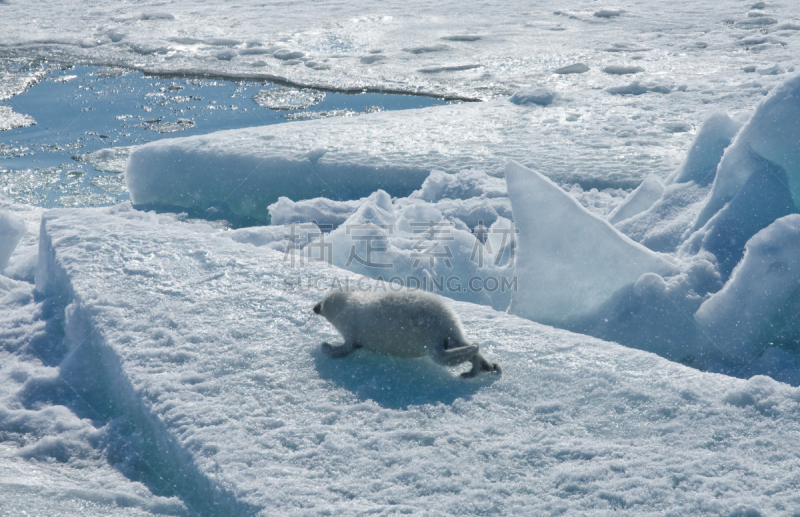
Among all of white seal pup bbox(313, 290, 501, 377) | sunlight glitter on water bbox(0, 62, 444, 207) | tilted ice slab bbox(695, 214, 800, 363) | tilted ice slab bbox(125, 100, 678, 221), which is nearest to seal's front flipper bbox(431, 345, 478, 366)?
white seal pup bbox(313, 290, 501, 377)

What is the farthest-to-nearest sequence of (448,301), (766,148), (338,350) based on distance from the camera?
(766,148)
(448,301)
(338,350)

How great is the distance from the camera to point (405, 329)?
83.4 inches

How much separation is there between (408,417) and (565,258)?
1.39m

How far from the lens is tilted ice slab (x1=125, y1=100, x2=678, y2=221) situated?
4707 millimetres

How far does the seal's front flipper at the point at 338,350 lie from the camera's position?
2.16 meters

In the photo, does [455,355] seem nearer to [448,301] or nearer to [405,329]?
[405,329]

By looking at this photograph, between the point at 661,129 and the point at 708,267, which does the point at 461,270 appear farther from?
the point at 661,129

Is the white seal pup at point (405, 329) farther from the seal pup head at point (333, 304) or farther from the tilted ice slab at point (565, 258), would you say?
the tilted ice slab at point (565, 258)

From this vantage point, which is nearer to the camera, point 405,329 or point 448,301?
point 405,329

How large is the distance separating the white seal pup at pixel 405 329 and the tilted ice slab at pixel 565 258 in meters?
0.92

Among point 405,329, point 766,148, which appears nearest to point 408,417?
point 405,329

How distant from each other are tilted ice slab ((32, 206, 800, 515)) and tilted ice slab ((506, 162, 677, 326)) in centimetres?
Result: 58

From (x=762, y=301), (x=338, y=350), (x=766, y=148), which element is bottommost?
(x=762, y=301)

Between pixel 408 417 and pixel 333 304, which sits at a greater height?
pixel 333 304
